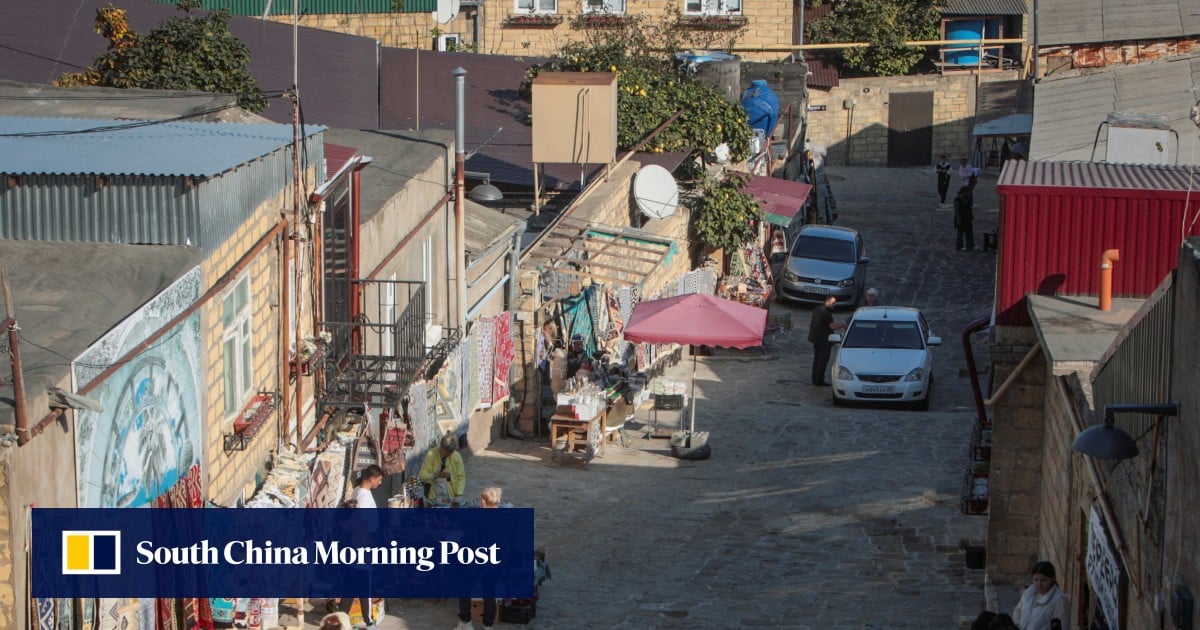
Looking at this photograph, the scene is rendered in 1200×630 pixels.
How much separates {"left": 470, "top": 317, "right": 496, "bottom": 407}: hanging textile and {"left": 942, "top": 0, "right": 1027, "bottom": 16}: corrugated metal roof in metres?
29.9

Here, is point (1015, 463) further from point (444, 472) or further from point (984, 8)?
point (984, 8)

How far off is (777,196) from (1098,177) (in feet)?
56.6

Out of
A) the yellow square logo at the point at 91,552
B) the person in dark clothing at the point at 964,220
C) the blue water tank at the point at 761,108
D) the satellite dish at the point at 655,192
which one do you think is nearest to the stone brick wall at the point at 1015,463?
the yellow square logo at the point at 91,552

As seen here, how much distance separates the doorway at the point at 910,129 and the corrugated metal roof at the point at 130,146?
32.6m

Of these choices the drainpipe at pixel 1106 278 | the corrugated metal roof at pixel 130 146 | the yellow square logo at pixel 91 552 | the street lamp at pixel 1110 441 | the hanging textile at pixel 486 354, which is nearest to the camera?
the street lamp at pixel 1110 441

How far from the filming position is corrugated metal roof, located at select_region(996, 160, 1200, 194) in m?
14.1

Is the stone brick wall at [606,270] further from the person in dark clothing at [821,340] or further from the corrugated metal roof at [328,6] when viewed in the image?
the corrugated metal roof at [328,6]

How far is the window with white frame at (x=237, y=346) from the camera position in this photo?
39.8ft

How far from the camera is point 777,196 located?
3195 cm

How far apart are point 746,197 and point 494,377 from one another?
11314 mm

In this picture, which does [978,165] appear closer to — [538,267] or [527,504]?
[538,267]

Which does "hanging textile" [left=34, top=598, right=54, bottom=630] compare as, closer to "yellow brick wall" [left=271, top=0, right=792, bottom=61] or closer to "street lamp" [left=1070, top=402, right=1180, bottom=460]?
"street lamp" [left=1070, top=402, right=1180, bottom=460]

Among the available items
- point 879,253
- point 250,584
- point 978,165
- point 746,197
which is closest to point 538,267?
point 746,197

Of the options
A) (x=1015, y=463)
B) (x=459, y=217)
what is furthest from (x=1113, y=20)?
(x=1015, y=463)
